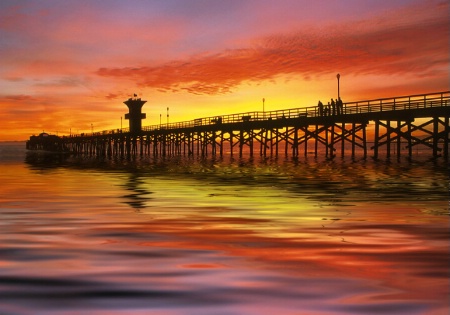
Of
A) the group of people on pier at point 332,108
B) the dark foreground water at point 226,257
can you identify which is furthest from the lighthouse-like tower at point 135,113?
the dark foreground water at point 226,257

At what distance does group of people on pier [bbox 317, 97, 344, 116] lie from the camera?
4278cm

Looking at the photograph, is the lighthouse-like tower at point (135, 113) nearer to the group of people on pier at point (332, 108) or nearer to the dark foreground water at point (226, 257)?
the group of people on pier at point (332, 108)

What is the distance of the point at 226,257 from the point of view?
6.57 meters

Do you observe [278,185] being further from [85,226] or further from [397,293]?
[397,293]

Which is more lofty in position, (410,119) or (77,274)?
(410,119)

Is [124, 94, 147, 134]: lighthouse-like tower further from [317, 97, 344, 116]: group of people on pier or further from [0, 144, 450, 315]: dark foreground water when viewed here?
[0, 144, 450, 315]: dark foreground water

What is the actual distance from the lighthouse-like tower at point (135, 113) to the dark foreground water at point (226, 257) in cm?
6583

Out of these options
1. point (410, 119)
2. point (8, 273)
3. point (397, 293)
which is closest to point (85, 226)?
point (8, 273)

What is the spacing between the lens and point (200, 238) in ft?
26.2

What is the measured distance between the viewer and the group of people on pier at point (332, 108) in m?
42.8

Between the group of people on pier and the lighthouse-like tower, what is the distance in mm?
38449

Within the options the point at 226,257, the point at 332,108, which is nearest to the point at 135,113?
the point at 332,108

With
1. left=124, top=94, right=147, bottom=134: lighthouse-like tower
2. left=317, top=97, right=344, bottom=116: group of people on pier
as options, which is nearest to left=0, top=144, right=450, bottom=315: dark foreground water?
left=317, top=97, right=344, bottom=116: group of people on pier

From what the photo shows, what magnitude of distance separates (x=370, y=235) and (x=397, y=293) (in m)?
3.23
